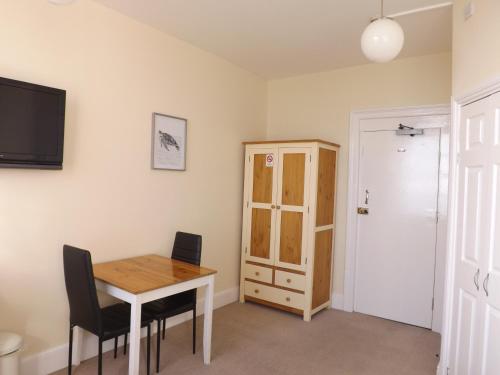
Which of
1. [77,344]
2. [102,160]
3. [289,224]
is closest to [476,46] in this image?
[289,224]

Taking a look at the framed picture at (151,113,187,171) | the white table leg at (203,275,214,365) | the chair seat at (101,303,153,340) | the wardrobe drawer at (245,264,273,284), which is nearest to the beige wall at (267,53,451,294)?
the wardrobe drawer at (245,264,273,284)

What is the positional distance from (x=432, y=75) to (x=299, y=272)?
2353 mm

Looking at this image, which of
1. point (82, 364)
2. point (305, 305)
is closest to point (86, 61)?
point (82, 364)

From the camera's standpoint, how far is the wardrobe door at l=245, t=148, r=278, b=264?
394 cm

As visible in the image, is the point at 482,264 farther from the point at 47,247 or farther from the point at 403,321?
the point at 47,247

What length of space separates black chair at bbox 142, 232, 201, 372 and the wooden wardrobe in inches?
41.9

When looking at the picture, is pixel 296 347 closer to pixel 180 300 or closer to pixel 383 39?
pixel 180 300

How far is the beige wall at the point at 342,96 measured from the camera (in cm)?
361

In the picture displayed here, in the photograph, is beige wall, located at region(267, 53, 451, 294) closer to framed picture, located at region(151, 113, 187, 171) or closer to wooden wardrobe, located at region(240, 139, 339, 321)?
wooden wardrobe, located at region(240, 139, 339, 321)

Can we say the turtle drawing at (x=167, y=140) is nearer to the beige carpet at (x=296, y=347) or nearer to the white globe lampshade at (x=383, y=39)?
the beige carpet at (x=296, y=347)

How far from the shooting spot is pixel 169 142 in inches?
133

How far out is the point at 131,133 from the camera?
306 cm

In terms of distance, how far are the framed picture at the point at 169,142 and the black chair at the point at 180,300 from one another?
25.8 inches

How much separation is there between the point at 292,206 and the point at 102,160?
74.5 inches
